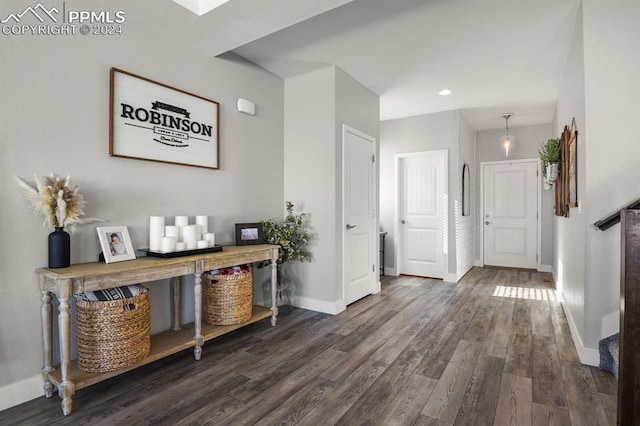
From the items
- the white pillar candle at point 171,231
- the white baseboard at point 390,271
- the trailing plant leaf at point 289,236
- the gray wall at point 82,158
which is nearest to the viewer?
the gray wall at point 82,158

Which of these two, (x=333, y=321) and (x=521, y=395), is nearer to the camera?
(x=521, y=395)

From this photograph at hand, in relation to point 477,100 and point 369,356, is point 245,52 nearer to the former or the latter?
point 369,356

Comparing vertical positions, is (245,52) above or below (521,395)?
above

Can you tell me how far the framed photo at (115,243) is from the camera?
7.16ft

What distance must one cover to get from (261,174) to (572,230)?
10.0 ft

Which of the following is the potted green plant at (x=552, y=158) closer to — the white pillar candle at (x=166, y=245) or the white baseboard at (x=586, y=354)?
the white baseboard at (x=586, y=354)

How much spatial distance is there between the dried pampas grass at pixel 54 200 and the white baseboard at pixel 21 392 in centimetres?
92

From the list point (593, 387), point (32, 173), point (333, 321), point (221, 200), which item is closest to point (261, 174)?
point (221, 200)

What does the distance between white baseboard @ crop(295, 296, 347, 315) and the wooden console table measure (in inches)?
48.2

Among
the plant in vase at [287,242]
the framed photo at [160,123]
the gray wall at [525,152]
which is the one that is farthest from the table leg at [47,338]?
the gray wall at [525,152]

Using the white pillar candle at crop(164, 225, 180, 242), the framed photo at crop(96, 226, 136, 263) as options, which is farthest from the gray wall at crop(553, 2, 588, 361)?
the framed photo at crop(96, 226, 136, 263)

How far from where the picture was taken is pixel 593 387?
212cm

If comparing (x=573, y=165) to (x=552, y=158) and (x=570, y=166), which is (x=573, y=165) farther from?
(x=552, y=158)

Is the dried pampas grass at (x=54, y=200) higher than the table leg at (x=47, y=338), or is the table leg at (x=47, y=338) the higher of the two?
the dried pampas grass at (x=54, y=200)
